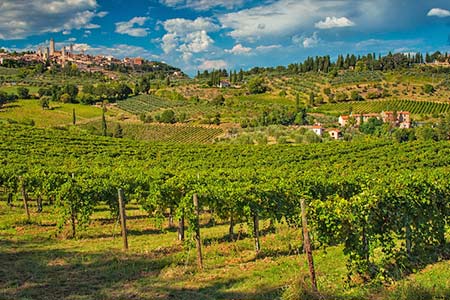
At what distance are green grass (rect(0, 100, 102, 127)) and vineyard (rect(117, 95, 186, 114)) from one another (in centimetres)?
896

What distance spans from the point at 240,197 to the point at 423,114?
321ft

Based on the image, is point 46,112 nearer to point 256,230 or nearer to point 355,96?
point 355,96

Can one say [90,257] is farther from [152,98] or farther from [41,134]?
[152,98]

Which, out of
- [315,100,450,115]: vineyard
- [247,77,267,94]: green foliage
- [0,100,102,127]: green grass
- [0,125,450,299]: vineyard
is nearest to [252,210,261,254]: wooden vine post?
[0,125,450,299]: vineyard

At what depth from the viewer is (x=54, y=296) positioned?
7.50m

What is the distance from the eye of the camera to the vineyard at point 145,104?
330 ft

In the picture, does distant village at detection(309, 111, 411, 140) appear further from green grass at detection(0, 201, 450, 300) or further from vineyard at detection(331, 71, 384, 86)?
green grass at detection(0, 201, 450, 300)

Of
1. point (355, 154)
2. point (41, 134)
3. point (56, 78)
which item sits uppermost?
point (56, 78)

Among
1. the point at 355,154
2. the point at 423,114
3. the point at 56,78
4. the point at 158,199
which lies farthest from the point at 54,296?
the point at 56,78

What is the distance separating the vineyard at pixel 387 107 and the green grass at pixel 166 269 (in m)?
95.0

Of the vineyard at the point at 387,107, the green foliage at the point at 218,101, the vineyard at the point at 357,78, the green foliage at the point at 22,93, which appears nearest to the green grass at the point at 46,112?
the green foliage at the point at 22,93

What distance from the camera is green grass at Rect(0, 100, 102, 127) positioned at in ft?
258

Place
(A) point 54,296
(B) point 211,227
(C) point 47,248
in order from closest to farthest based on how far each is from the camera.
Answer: (A) point 54,296 → (C) point 47,248 → (B) point 211,227

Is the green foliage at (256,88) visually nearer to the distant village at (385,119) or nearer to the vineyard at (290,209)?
the distant village at (385,119)
